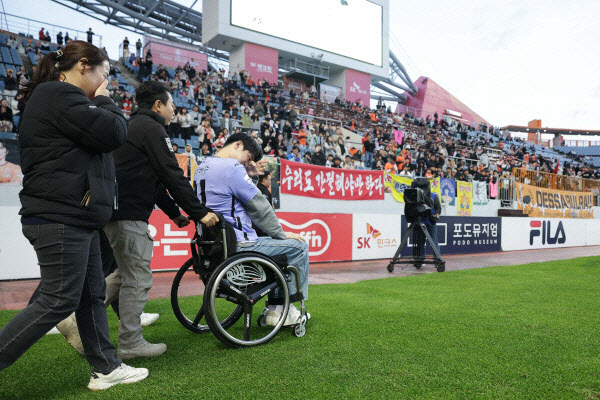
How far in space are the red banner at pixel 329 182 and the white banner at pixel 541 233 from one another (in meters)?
4.90

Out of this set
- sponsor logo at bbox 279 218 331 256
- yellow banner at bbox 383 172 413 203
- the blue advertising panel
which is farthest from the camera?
yellow banner at bbox 383 172 413 203

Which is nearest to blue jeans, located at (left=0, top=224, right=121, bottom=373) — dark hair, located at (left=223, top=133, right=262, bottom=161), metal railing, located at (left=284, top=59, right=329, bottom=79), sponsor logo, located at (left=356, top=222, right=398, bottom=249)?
dark hair, located at (left=223, top=133, right=262, bottom=161)

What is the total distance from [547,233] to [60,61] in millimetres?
16934

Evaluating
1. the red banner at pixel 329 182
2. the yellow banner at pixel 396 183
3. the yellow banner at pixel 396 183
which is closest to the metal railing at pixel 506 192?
the yellow banner at pixel 396 183

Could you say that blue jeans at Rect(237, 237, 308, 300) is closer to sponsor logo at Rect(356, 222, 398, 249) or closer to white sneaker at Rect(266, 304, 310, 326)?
white sneaker at Rect(266, 304, 310, 326)

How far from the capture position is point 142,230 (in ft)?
9.02

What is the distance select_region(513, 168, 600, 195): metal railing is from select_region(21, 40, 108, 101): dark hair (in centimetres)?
1777

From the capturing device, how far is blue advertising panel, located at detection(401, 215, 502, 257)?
12.0 metres

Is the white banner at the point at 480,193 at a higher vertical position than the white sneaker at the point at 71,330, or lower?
higher

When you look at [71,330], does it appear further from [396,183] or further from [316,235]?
[396,183]

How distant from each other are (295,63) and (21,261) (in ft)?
83.6

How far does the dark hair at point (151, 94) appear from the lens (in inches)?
117

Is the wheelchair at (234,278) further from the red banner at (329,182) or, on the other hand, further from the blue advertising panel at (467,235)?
the blue advertising panel at (467,235)

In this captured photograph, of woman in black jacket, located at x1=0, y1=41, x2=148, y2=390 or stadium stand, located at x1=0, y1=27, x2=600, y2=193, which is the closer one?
woman in black jacket, located at x1=0, y1=41, x2=148, y2=390
